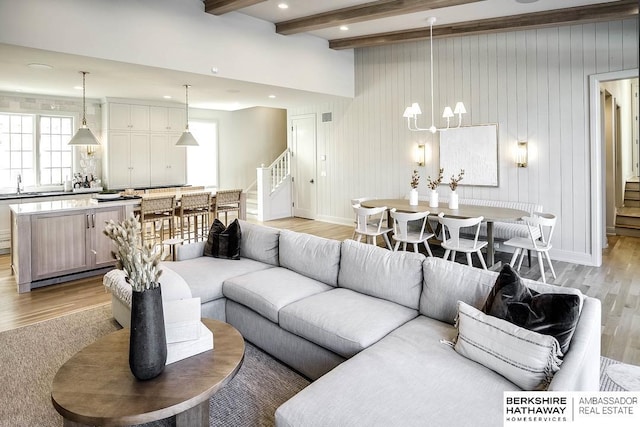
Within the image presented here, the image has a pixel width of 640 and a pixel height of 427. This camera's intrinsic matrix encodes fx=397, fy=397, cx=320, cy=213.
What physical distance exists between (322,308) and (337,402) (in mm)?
962

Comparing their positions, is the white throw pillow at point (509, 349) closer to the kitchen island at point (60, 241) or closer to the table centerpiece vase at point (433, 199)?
the table centerpiece vase at point (433, 199)

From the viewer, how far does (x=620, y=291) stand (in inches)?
172

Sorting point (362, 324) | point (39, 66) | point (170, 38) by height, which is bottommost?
point (362, 324)

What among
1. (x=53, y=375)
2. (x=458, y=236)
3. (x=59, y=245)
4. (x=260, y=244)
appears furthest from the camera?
(x=458, y=236)

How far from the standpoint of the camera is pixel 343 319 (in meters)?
2.44

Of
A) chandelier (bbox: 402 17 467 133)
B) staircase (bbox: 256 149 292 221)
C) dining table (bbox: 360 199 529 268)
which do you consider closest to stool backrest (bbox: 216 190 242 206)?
staircase (bbox: 256 149 292 221)

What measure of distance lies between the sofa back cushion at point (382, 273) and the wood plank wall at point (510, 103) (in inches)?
160

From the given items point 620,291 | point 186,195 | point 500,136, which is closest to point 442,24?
point 500,136

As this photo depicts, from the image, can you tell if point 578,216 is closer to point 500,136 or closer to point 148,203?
point 500,136

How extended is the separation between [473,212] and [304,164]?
4.89 meters

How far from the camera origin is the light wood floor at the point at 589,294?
10.7 ft

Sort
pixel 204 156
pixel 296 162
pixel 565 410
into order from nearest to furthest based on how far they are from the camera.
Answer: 1. pixel 565 410
2. pixel 296 162
3. pixel 204 156

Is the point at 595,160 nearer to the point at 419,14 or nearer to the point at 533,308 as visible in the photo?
the point at 419,14

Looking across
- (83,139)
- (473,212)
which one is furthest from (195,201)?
(473,212)
